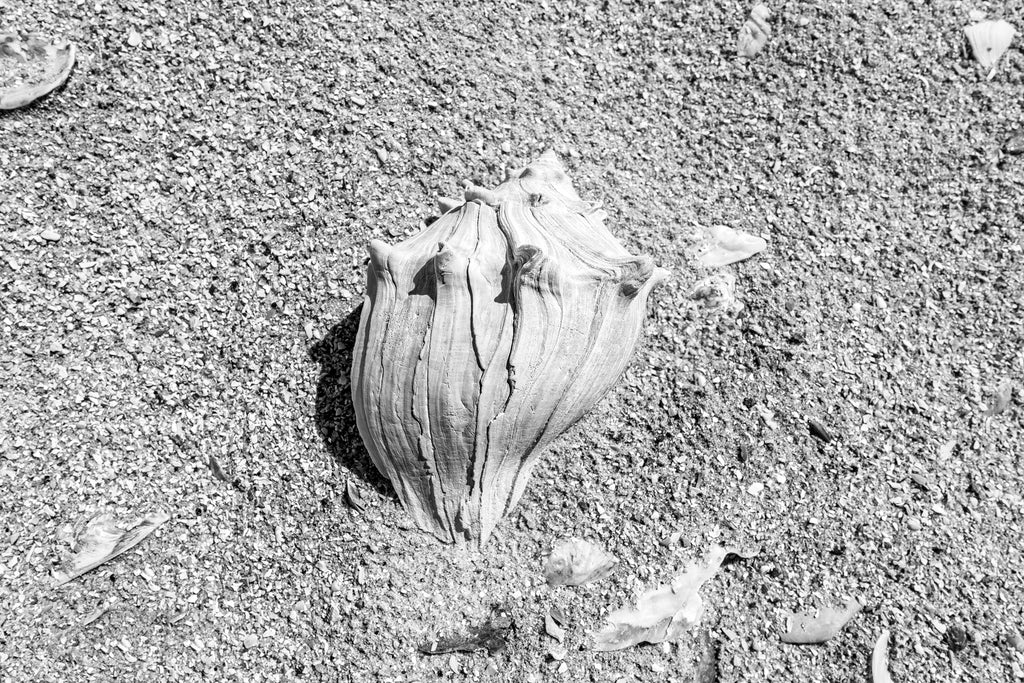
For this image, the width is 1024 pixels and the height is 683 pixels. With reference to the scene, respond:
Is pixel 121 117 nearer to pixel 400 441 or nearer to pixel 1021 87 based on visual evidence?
pixel 400 441

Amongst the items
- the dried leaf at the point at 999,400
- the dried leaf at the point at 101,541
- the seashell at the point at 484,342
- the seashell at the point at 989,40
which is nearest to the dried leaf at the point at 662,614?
the seashell at the point at 484,342

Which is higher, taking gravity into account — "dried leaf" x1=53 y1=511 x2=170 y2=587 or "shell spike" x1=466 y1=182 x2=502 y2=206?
"shell spike" x1=466 y1=182 x2=502 y2=206

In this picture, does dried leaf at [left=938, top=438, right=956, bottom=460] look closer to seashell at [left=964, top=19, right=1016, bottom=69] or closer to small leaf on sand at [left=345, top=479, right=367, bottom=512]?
seashell at [left=964, top=19, right=1016, bottom=69]

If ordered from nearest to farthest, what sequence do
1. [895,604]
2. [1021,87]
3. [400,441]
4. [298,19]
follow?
1. [400,441]
2. [895,604]
3. [298,19]
4. [1021,87]

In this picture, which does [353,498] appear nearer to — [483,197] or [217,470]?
[217,470]

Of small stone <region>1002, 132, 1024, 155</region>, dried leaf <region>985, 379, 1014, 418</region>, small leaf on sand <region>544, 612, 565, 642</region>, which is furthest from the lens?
small stone <region>1002, 132, 1024, 155</region>

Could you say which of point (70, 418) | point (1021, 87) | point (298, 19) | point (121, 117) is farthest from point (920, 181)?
point (70, 418)

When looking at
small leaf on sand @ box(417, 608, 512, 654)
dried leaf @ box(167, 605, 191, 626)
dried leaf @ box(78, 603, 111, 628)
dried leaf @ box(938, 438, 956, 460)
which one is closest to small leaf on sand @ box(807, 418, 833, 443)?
dried leaf @ box(938, 438, 956, 460)

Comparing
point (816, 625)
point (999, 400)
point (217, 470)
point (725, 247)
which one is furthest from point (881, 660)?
point (217, 470)
